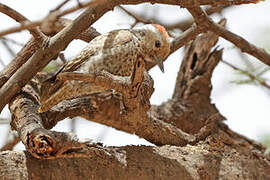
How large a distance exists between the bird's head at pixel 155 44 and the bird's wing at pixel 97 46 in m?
0.20

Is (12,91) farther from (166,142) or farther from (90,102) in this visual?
(166,142)

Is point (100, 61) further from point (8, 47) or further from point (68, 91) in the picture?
point (8, 47)

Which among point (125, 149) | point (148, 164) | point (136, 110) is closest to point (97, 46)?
point (136, 110)

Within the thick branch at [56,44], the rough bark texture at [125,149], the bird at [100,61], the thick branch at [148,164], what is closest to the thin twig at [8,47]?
the rough bark texture at [125,149]

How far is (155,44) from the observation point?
3016mm

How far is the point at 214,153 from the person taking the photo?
2.70m

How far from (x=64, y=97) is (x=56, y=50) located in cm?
55

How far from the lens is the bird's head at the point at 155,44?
2984mm

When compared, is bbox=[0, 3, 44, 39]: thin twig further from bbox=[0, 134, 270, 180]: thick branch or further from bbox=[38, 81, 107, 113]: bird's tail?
bbox=[0, 134, 270, 180]: thick branch

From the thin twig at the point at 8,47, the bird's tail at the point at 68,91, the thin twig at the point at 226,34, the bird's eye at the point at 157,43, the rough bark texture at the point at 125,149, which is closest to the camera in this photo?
the rough bark texture at the point at 125,149

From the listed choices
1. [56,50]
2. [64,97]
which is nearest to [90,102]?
[64,97]

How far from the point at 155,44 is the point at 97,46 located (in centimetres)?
48

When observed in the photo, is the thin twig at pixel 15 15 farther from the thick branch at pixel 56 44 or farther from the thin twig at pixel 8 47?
the thin twig at pixel 8 47

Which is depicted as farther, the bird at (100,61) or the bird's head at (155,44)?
the bird's head at (155,44)
